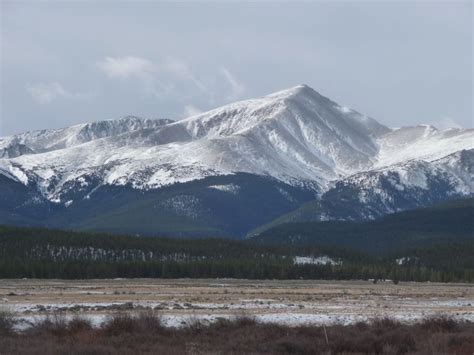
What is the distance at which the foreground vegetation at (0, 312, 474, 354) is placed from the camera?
4119 cm

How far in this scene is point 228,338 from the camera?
4588 cm

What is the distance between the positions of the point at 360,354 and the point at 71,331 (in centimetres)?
1444

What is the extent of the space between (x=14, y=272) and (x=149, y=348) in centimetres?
11171

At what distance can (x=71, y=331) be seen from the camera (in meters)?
46.9

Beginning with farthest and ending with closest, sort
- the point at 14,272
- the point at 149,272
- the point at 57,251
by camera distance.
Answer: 1. the point at 57,251
2. the point at 149,272
3. the point at 14,272

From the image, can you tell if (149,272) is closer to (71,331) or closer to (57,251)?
(57,251)

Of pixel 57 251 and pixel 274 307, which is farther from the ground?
pixel 57 251

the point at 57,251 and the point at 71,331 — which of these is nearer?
the point at 71,331

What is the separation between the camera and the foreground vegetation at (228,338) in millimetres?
41188

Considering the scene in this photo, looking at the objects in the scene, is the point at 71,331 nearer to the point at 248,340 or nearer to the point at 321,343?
the point at 248,340

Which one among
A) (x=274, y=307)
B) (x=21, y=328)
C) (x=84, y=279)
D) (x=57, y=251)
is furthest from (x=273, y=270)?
(x=21, y=328)

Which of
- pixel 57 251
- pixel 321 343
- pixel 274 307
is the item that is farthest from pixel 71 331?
pixel 57 251

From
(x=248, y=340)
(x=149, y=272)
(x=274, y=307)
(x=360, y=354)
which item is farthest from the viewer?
(x=149, y=272)

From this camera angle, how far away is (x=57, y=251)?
19362 centimetres
